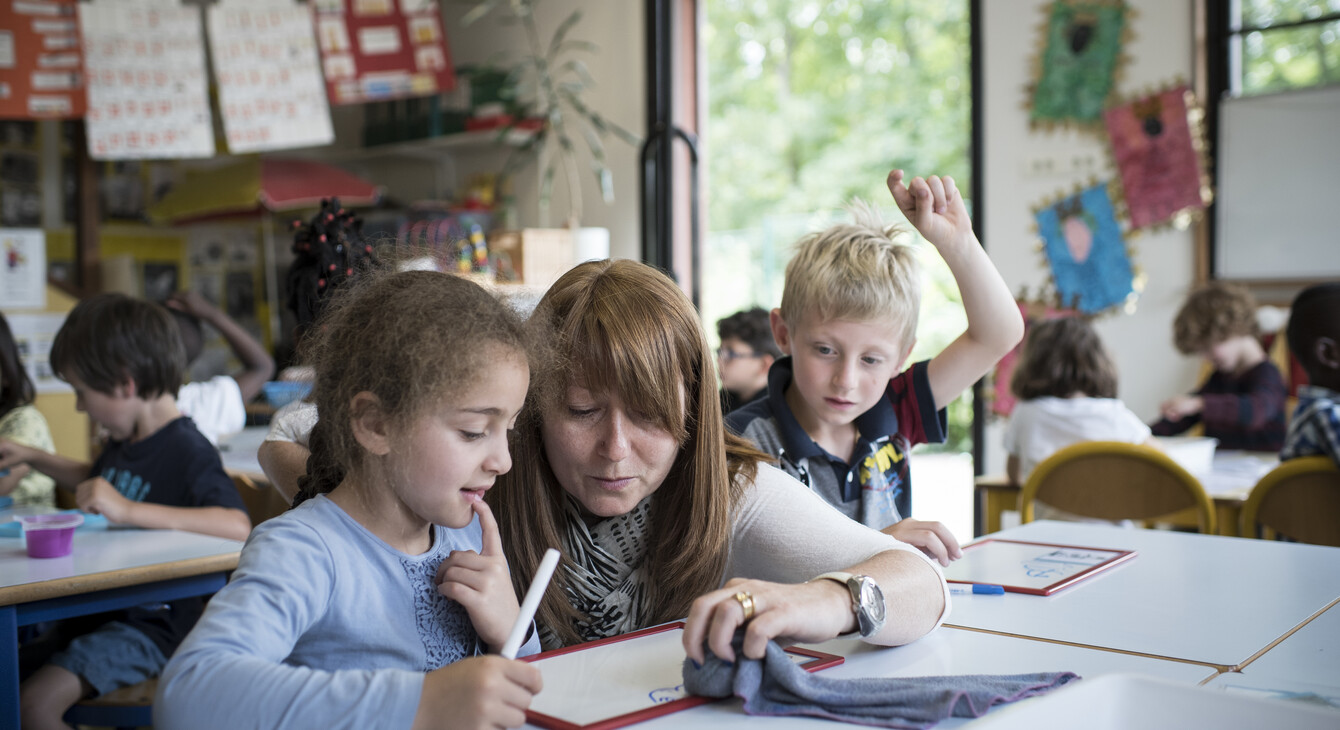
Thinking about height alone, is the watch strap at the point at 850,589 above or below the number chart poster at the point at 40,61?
below

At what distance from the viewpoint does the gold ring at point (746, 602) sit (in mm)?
905

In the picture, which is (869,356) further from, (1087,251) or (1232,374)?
(1087,251)

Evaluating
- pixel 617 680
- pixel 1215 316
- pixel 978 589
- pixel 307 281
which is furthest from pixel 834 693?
pixel 1215 316

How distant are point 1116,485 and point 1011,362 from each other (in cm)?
165

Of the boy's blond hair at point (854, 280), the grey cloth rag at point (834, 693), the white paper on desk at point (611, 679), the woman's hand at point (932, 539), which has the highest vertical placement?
the boy's blond hair at point (854, 280)

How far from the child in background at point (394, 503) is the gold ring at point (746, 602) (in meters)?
0.23

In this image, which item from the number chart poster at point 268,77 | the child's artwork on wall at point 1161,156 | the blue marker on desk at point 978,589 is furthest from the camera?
the number chart poster at point 268,77

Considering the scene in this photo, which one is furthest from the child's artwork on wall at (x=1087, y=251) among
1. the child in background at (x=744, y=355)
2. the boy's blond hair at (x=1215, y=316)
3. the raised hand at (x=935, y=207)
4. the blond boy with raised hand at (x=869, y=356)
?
the raised hand at (x=935, y=207)

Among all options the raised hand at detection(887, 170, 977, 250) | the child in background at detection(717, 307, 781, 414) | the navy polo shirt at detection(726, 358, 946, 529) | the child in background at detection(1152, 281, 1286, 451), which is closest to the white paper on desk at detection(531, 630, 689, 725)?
the navy polo shirt at detection(726, 358, 946, 529)

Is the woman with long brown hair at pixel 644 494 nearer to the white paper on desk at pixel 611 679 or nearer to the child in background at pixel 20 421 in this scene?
the white paper on desk at pixel 611 679

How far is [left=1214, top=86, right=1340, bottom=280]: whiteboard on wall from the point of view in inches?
143

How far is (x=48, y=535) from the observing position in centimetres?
173

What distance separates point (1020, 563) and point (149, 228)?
5.63 m

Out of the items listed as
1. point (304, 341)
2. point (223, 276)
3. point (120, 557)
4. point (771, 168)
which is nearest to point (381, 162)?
point (223, 276)
